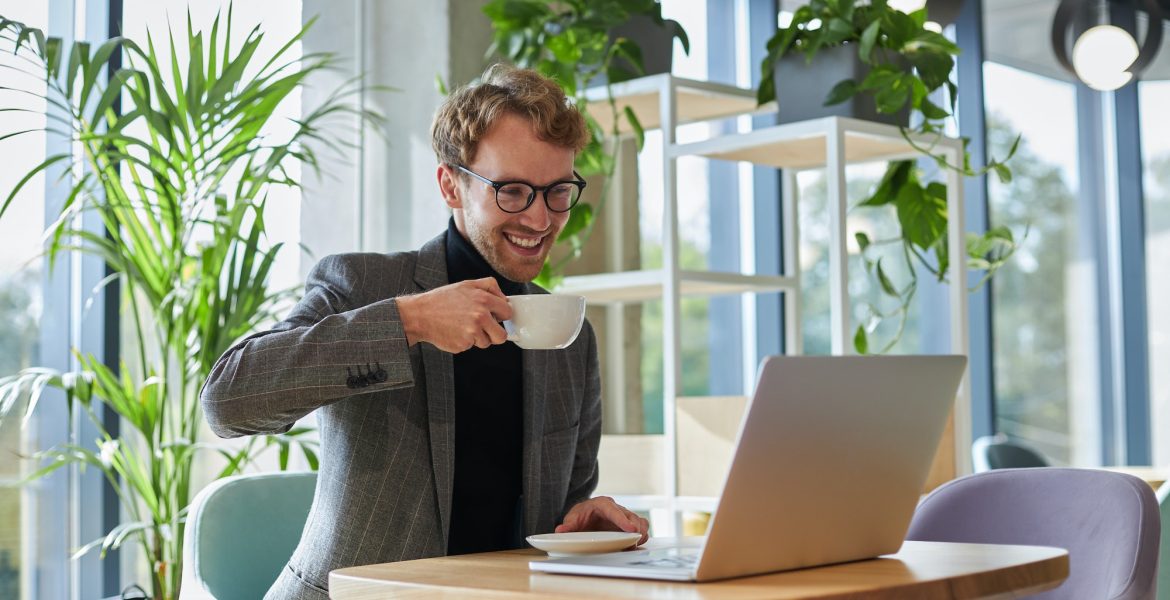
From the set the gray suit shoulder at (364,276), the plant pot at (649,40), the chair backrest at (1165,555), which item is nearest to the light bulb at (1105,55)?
the plant pot at (649,40)

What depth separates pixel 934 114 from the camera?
2766mm

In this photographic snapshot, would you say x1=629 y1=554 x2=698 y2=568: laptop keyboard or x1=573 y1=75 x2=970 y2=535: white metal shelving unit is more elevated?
x1=573 y1=75 x2=970 y2=535: white metal shelving unit

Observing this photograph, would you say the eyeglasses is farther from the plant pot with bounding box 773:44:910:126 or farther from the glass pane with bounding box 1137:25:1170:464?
the glass pane with bounding box 1137:25:1170:464

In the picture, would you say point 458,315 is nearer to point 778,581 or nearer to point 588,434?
point 778,581

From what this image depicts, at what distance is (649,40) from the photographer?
3.03m

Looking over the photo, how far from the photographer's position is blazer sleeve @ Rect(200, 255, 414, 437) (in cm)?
139

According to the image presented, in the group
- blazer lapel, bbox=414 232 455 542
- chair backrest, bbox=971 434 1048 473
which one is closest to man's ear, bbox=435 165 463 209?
blazer lapel, bbox=414 232 455 542

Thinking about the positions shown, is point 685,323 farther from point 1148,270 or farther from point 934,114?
point 1148,270

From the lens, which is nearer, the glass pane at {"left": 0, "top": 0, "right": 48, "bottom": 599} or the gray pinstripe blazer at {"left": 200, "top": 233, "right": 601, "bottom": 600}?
the gray pinstripe blazer at {"left": 200, "top": 233, "right": 601, "bottom": 600}

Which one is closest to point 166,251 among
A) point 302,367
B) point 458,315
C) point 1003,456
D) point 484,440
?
point 484,440

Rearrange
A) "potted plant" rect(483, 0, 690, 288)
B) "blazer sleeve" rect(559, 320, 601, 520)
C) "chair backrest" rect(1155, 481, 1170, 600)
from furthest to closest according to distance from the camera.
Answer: "potted plant" rect(483, 0, 690, 288) < "chair backrest" rect(1155, 481, 1170, 600) < "blazer sleeve" rect(559, 320, 601, 520)

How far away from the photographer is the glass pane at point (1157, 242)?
6574mm

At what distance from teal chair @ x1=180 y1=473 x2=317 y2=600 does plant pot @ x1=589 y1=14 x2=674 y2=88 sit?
1.39 m

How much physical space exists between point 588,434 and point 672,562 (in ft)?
→ 2.26
